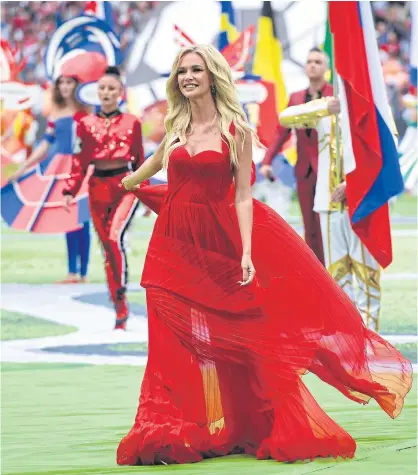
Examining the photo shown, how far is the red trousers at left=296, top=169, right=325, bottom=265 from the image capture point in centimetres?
1183

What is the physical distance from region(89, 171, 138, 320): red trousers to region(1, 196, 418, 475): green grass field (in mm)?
591

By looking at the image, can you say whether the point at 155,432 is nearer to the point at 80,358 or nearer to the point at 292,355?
the point at 292,355

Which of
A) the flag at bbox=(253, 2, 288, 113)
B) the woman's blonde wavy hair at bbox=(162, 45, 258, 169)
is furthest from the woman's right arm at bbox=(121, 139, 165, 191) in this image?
the flag at bbox=(253, 2, 288, 113)

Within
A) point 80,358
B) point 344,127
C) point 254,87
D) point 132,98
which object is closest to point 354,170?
point 344,127

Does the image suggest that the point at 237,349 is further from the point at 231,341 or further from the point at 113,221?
the point at 113,221

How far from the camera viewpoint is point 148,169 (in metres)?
7.07

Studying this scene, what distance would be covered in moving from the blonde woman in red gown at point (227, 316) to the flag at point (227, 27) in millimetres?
14452

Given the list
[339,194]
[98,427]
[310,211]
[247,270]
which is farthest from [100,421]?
[310,211]

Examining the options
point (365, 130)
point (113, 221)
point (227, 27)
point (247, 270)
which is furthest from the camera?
point (227, 27)

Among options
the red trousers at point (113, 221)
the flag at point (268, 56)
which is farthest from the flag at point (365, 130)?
the flag at point (268, 56)

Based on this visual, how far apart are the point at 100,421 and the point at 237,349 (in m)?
1.54

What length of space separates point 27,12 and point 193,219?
105 ft

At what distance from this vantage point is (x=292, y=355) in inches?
263

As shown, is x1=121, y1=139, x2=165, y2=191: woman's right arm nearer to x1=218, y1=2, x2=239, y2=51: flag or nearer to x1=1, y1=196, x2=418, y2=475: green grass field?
x1=1, y1=196, x2=418, y2=475: green grass field
